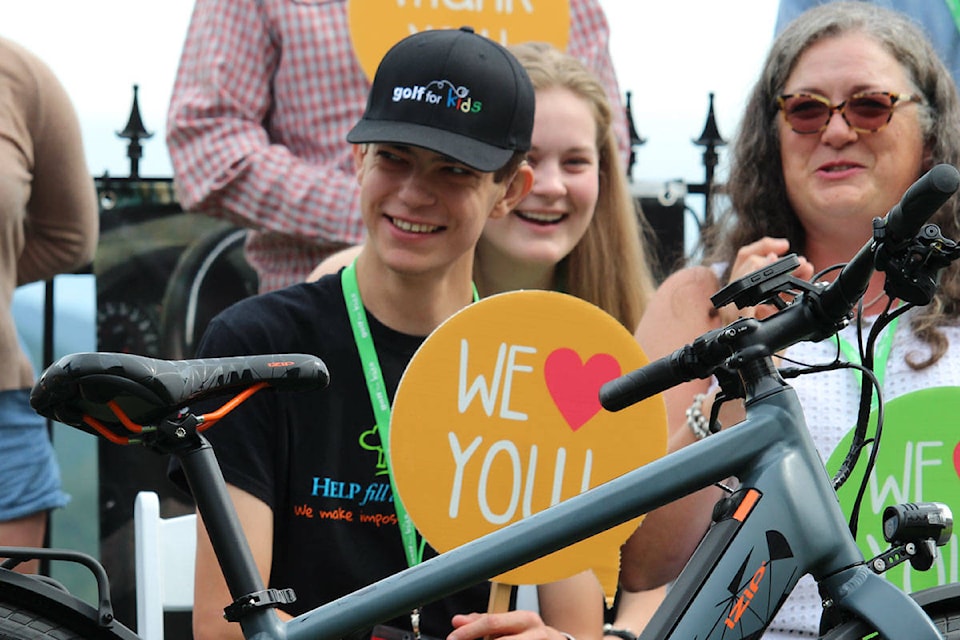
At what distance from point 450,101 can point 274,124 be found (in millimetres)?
1138

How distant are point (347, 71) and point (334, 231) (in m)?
0.40

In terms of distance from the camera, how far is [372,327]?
8.45 ft

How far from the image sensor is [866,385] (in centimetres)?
182

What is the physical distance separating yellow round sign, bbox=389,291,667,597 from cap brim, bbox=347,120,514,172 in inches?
12.3

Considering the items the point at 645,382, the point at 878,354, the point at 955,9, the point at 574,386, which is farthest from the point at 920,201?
the point at 955,9

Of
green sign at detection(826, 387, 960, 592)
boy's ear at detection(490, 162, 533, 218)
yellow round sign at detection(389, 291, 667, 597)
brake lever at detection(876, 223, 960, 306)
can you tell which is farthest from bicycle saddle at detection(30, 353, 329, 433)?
green sign at detection(826, 387, 960, 592)

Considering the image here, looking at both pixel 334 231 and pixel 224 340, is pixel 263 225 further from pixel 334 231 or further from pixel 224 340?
pixel 224 340

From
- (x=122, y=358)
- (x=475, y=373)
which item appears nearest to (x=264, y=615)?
(x=122, y=358)

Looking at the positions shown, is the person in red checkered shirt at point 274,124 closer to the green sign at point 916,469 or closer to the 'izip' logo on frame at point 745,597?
the green sign at point 916,469

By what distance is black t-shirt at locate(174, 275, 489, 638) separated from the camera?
240 cm

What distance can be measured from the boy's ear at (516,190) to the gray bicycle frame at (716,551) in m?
1.10

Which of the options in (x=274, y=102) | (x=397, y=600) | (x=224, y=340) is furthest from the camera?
(x=274, y=102)

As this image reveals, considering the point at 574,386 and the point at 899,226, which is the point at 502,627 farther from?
the point at 899,226

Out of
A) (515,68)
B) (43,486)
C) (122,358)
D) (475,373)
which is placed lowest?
(43,486)
